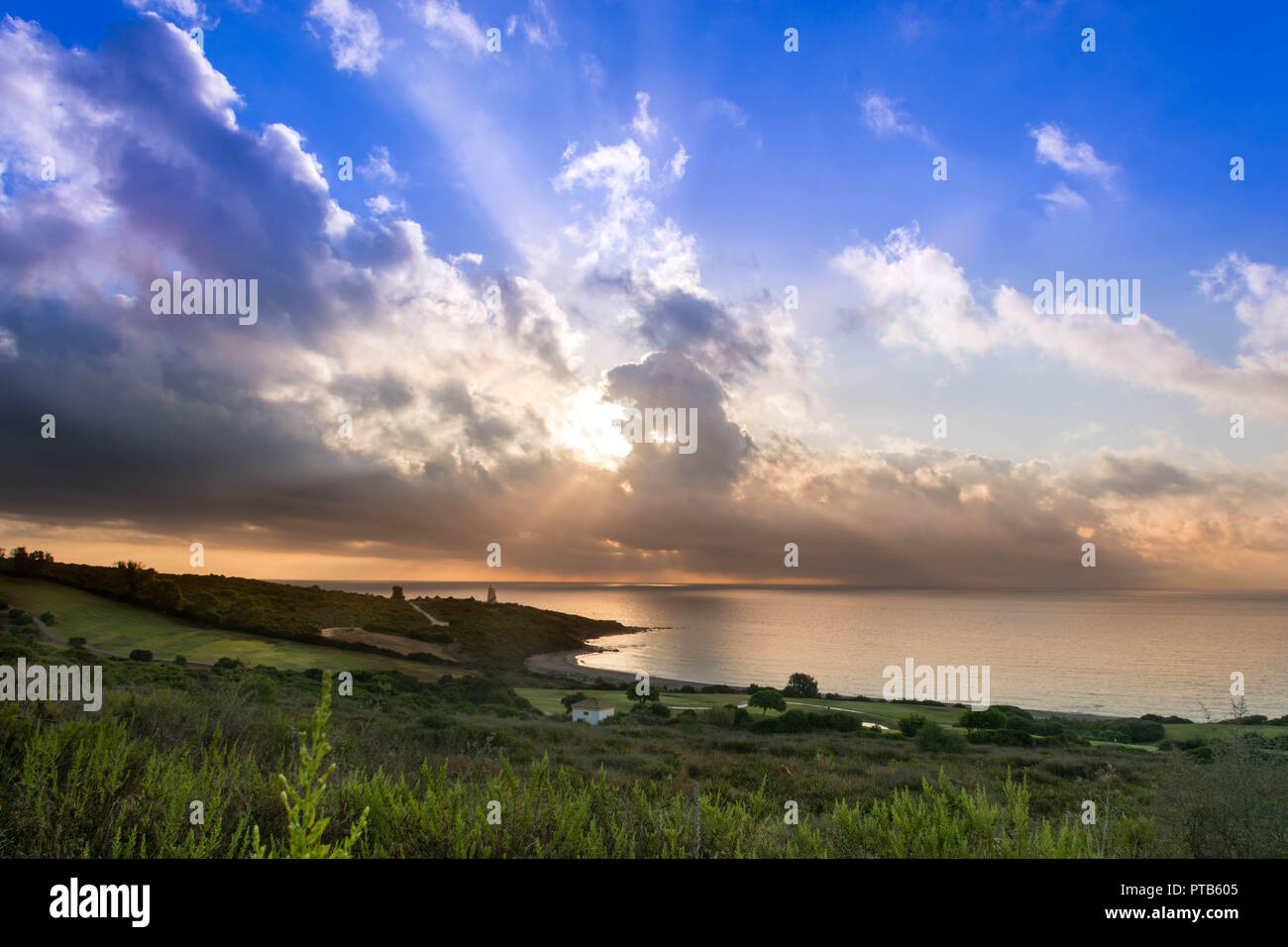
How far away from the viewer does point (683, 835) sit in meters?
4.86

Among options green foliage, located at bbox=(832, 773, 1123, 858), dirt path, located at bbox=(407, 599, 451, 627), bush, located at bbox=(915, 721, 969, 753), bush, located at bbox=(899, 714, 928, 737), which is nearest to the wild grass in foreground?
green foliage, located at bbox=(832, 773, 1123, 858)

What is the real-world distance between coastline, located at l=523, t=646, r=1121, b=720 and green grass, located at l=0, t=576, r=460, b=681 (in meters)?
19.5

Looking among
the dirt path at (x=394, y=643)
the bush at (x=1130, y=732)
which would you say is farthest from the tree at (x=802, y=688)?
the dirt path at (x=394, y=643)

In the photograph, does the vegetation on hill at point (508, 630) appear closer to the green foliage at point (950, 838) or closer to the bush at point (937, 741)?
the bush at point (937, 741)

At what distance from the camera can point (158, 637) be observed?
179 feet

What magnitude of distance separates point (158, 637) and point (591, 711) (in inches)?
1865

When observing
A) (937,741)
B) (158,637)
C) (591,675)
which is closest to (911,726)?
(937,741)

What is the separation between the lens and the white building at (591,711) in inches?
1294

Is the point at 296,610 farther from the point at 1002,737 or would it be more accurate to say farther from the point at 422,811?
the point at 422,811
